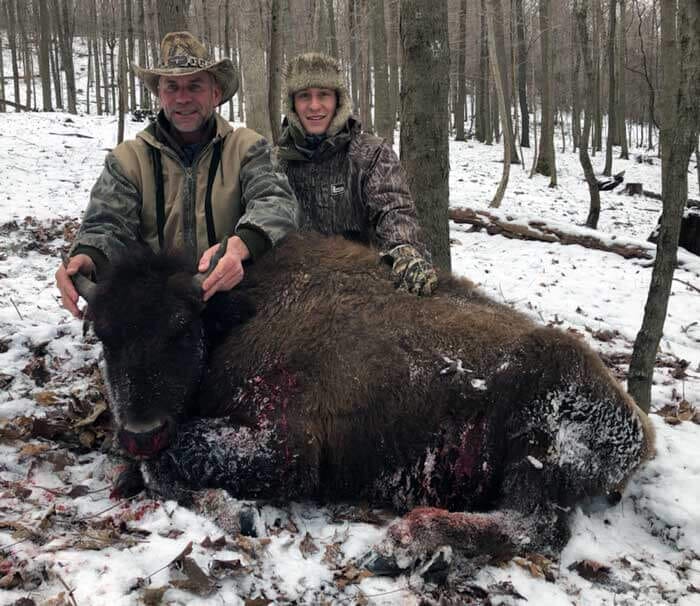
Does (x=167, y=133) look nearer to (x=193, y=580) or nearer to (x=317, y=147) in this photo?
(x=317, y=147)

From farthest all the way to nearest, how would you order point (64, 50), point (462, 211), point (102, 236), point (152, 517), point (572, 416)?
point (64, 50) < point (462, 211) < point (102, 236) < point (572, 416) < point (152, 517)

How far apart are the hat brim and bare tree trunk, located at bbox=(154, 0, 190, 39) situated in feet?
10.5

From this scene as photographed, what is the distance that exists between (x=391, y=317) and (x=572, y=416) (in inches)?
42.7

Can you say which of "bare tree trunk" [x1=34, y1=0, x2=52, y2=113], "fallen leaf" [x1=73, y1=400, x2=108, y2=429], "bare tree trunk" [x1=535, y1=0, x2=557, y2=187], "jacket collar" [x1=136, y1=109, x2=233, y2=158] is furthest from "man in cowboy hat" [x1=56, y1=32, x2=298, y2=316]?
"bare tree trunk" [x1=34, y1=0, x2=52, y2=113]

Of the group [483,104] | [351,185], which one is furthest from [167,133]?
[483,104]

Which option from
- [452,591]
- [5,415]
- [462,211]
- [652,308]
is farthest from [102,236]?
[462,211]

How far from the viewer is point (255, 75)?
11133 mm

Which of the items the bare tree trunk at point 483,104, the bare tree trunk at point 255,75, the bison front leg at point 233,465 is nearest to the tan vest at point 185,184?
the bison front leg at point 233,465

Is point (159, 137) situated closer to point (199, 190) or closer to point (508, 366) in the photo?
point (199, 190)

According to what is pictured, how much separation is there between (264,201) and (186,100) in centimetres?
93

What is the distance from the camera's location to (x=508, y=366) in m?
3.07

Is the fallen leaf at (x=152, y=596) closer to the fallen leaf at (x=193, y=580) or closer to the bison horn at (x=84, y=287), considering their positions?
the fallen leaf at (x=193, y=580)

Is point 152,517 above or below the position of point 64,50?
below

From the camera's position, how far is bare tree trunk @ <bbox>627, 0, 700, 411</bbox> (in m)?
3.51
